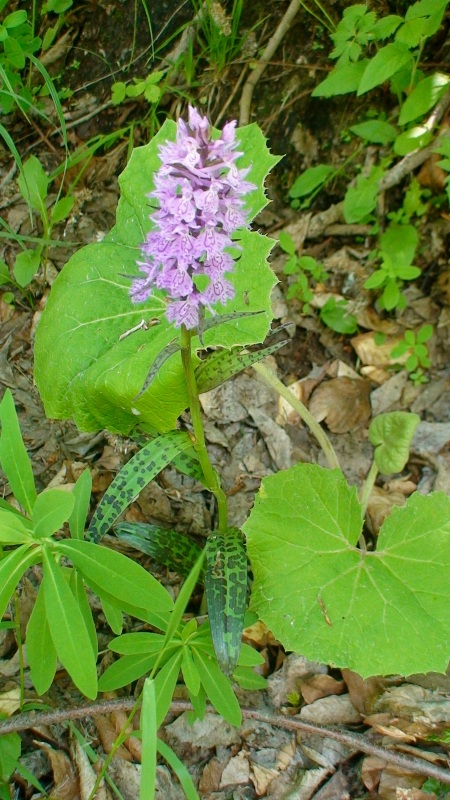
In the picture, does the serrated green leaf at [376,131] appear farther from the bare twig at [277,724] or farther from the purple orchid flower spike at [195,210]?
the bare twig at [277,724]

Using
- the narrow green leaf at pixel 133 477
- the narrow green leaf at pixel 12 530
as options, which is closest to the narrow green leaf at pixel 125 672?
the narrow green leaf at pixel 133 477

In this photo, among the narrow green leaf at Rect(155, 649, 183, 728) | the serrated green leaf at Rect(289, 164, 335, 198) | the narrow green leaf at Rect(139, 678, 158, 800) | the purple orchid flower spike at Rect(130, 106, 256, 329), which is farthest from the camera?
the serrated green leaf at Rect(289, 164, 335, 198)

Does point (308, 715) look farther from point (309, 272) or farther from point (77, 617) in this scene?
point (309, 272)

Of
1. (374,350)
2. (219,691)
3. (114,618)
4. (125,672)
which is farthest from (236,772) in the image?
(374,350)

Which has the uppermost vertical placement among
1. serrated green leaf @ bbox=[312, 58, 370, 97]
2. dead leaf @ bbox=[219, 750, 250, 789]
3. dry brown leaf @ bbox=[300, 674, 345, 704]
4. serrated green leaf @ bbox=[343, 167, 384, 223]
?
serrated green leaf @ bbox=[312, 58, 370, 97]

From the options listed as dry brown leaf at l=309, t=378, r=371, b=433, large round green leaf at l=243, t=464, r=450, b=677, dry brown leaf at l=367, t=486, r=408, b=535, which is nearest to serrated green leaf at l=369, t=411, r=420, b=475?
dry brown leaf at l=367, t=486, r=408, b=535

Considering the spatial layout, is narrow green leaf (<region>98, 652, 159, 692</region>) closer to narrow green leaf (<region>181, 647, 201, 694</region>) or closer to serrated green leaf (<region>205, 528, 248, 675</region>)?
narrow green leaf (<region>181, 647, 201, 694</region>)
